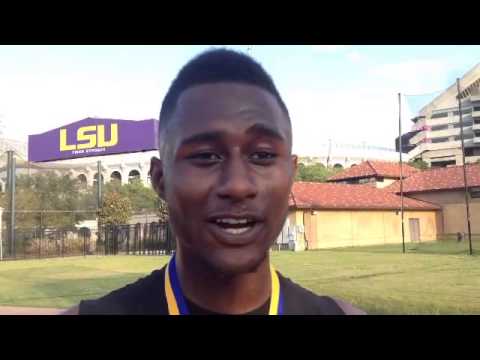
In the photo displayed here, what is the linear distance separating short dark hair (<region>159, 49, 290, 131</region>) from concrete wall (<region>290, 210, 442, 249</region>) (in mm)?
10920

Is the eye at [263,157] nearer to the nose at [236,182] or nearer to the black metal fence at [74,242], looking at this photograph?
the nose at [236,182]

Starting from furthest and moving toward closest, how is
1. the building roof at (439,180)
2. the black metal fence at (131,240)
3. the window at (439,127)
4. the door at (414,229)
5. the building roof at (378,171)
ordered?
1. the door at (414,229)
2. the building roof at (439,180)
3. the building roof at (378,171)
4. the black metal fence at (131,240)
5. the window at (439,127)

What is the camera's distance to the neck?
189 cm

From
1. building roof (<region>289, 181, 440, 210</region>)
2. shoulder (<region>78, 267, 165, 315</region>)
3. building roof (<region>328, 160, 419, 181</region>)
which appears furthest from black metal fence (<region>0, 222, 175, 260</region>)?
shoulder (<region>78, 267, 165, 315</region>)

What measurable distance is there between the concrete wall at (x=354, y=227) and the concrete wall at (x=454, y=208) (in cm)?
44

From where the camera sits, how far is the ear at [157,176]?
1941 millimetres

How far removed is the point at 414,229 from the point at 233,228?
51.0 ft

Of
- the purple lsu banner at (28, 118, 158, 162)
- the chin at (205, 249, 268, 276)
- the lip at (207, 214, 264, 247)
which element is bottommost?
the chin at (205, 249, 268, 276)

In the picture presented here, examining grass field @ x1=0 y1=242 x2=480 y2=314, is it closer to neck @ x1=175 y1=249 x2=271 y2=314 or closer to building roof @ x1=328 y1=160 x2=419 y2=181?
building roof @ x1=328 y1=160 x2=419 y2=181

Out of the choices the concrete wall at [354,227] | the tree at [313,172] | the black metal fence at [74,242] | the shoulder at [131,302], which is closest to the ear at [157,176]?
the shoulder at [131,302]

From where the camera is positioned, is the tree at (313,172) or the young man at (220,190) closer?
the young man at (220,190)

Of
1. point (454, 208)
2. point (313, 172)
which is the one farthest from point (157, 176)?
point (454, 208)
